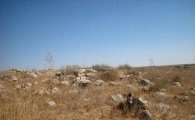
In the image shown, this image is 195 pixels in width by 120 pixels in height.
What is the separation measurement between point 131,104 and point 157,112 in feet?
2.56

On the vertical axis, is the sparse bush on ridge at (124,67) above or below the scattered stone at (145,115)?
above

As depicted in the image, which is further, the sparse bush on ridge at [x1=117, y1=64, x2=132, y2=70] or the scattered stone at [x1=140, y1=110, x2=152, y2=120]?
the sparse bush on ridge at [x1=117, y1=64, x2=132, y2=70]

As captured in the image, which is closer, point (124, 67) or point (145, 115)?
point (145, 115)

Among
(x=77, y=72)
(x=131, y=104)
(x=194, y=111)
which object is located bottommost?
(x=194, y=111)

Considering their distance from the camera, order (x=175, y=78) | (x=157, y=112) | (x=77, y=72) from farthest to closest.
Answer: (x=77, y=72)
(x=175, y=78)
(x=157, y=112)

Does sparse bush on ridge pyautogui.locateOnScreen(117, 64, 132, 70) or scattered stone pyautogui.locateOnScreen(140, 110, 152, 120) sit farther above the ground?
sparse bush on ridge pyautogui.locateOnScreen(117, 64, 132, 70)

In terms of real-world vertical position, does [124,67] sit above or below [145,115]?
above

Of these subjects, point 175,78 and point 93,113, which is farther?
point 175,78

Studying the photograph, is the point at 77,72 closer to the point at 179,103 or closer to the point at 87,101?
the point at 87,101

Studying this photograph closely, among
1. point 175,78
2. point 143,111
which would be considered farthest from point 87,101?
point 175,78

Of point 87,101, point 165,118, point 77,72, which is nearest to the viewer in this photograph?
point 165,118

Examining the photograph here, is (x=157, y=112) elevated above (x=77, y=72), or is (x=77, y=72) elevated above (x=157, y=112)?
(x=77, y=72)

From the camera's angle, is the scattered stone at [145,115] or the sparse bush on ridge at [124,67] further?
the sparse bush on ridge at [124,67]

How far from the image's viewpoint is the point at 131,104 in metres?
4.69
